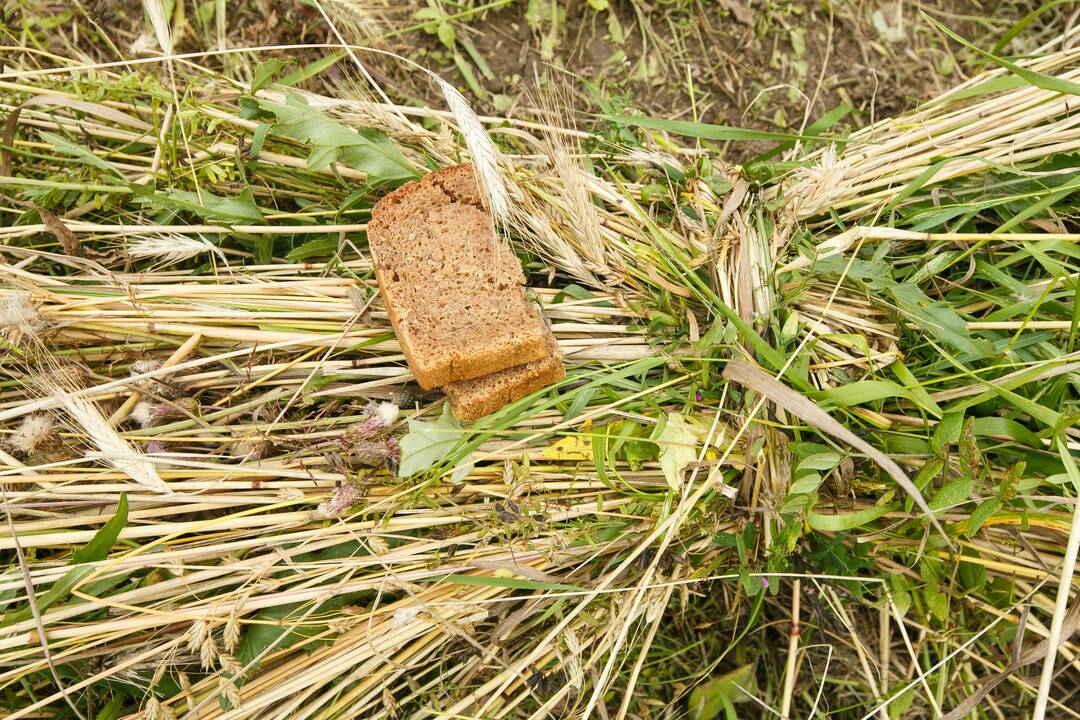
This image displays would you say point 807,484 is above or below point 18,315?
below

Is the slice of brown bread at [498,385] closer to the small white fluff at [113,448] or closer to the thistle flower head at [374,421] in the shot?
the thistle flower head at [374,421]

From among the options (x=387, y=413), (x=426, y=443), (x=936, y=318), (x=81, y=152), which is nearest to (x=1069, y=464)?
(x=936, y=318)

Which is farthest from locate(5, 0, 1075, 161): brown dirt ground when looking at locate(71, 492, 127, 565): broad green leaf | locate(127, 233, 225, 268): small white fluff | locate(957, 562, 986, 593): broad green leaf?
locate(71, 492, 127, 565): broad green leaf

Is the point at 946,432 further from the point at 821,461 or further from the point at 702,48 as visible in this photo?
the point at 702,48

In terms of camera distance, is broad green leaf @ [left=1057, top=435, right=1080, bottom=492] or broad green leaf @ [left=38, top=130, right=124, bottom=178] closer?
broad green leaf @ [left=1057, top=435, right=1080, bottom=492]

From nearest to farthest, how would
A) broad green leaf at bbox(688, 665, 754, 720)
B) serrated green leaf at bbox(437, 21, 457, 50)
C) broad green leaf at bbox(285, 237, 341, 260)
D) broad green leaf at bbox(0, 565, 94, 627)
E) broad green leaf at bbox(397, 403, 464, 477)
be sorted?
1. broad green leaf at bbox(0, 565, 94, 627)
2. broad green leaf at bbox(397, 403, 464, 477)
3. broad green leaf at bbox(285, 237, 341, 260)
4. broad green leaf at bbox(688, 665, 754, 720)
5. serrated green leaf at bbox(437, 21, 457, 50)

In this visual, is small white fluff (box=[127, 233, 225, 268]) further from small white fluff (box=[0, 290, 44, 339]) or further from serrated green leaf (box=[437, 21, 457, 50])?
serrated green leaf (box=[437, 21, 457, 50])

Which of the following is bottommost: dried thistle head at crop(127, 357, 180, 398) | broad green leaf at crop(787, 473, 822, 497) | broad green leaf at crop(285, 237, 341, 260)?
broad green leaf at crop(787, 473, 822, 497)

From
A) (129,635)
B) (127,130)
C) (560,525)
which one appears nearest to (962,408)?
(560,525)
